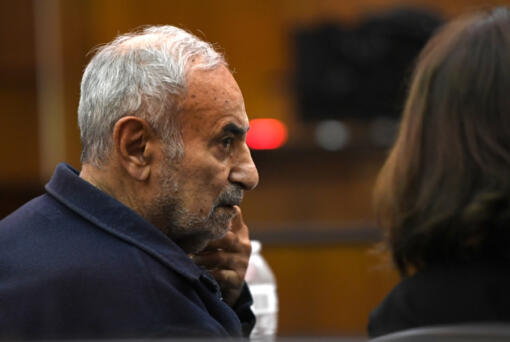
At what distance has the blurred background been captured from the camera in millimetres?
5973

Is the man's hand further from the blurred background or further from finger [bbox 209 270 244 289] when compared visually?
the blurred background

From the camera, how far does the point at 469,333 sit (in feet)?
3.17

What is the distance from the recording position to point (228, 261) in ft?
6.46

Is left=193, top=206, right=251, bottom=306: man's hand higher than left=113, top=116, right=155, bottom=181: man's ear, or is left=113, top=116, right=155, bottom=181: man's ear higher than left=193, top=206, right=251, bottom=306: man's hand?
left=113, top=116, right=155, bottom=181: man's ear

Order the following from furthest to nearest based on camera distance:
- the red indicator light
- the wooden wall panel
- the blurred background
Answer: the red indicator light → the blurred background → the wooden wall panel

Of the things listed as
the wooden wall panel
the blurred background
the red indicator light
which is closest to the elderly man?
the wooden wall panel

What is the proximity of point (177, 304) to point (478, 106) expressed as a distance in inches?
25.9

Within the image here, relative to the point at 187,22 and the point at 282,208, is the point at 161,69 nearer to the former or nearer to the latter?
the point at 282,208

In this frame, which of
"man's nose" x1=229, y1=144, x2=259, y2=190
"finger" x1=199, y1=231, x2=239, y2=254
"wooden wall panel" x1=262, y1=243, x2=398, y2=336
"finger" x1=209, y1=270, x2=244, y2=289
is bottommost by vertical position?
"wooden wall panel" x1=262, y1=243, x2=398, y2=336

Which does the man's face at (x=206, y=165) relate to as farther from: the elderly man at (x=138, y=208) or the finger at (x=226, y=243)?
the finger at (x=226, y=243)

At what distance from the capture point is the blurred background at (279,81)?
5.97m

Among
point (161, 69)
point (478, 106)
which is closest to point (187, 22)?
point (161, 69)

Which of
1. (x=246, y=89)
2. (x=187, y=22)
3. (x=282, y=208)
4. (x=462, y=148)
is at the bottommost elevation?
(x=282, y=208)

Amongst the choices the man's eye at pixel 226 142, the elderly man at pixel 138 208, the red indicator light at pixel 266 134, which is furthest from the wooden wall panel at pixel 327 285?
the man's eye at pixel 226 142
